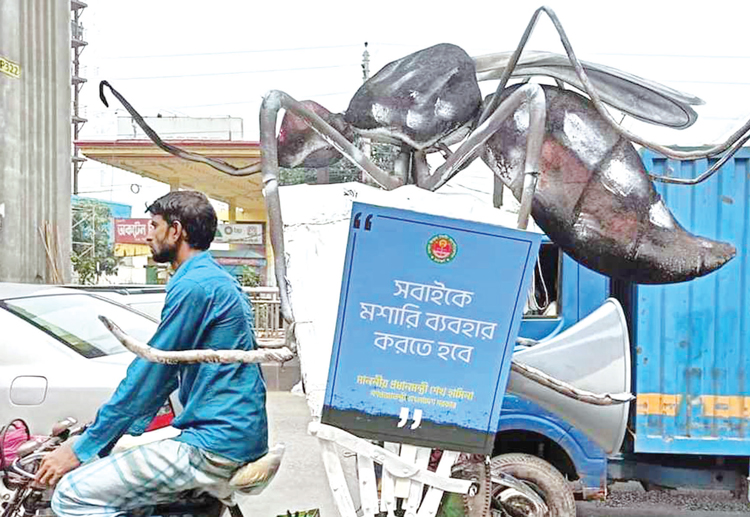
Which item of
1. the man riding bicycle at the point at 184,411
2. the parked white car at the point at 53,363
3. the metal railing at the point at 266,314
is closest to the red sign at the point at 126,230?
the metal railing at the point at 266,314

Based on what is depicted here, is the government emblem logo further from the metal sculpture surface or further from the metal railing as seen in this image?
the metal railing

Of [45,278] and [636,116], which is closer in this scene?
[636,116]

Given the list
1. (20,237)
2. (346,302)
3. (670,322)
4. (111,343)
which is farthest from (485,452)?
(20,237)

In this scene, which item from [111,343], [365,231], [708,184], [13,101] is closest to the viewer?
[365,231]

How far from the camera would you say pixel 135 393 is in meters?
2.33

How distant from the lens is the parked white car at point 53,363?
15.8ft

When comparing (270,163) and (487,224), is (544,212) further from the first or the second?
(270,163)

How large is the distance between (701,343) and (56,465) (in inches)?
165

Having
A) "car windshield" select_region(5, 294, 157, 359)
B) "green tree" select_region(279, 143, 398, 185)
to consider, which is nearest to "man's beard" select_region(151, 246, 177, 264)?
"green tree" select_region(279, 143, 398, 185)

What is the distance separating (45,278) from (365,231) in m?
11.4

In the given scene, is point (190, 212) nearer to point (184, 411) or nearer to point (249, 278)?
point (184, 411)

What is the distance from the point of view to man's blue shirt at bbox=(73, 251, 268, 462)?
7.63ft

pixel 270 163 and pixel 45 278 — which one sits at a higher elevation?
pixel 270 163

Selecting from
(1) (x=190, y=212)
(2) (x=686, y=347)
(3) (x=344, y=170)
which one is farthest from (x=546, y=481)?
(1) (x=190, y=212)
